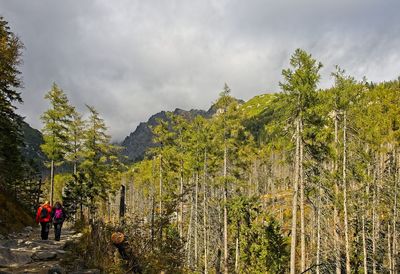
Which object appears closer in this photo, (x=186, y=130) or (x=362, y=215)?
(x=362, y=215)

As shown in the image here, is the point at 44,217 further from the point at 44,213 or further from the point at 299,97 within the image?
the point at 299,97

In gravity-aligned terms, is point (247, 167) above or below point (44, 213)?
above

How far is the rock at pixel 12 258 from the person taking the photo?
10.0 m

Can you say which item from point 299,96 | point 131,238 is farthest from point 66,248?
point 299,96

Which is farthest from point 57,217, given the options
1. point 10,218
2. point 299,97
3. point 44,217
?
point 299,97

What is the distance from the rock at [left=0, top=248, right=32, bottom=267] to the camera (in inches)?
395

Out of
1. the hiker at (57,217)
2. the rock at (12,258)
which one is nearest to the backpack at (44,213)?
the hiker at (57,217)

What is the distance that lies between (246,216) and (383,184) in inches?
584

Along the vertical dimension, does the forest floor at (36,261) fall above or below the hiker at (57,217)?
below

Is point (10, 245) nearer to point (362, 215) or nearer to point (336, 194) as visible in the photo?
point (336, 194)

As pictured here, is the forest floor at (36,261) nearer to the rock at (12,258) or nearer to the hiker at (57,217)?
the rock at (12,258)

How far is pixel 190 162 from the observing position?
1364 inches

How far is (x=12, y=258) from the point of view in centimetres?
1048

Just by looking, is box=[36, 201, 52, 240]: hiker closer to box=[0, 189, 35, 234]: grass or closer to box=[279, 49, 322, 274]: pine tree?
box=[0, 189, 35, 234]: grass
